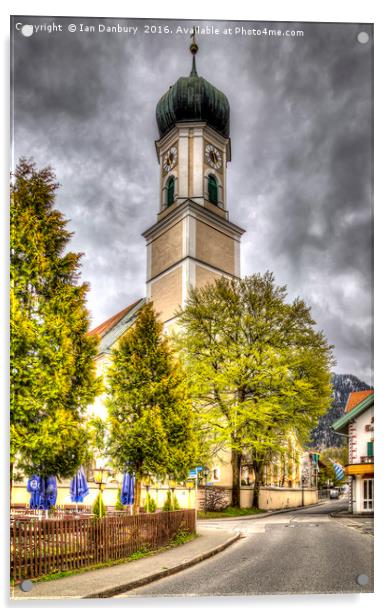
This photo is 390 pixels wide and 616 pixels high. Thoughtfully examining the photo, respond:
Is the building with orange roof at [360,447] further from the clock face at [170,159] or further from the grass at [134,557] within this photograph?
the clock face at [170,159]

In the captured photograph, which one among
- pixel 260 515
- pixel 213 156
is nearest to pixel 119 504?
pixel 260 515

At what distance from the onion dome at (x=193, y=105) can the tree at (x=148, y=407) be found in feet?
9.37

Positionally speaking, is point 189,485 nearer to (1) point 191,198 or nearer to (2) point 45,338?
(1) point 191,198

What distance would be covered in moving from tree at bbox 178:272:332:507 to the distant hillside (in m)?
0.19

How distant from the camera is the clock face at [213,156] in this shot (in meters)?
8.52

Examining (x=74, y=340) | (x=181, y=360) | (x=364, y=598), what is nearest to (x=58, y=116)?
(x=74, y=340)

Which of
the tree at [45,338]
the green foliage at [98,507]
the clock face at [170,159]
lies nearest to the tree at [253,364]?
the clock face at [170,159]

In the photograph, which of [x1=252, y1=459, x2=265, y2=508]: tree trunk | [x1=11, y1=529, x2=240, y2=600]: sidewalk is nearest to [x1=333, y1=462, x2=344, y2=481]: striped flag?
[x1=11, y1=529, x2=240, y2=600]: sidewalk

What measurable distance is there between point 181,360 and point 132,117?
15.0 ft

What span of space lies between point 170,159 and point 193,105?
0.75 meters

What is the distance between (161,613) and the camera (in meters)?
6.28

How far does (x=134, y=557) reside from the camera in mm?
7852

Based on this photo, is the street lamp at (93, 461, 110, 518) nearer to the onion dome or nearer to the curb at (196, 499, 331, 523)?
the curb at (196, 499, 331, 523)

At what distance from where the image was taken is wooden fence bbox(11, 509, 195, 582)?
20.4 feet
